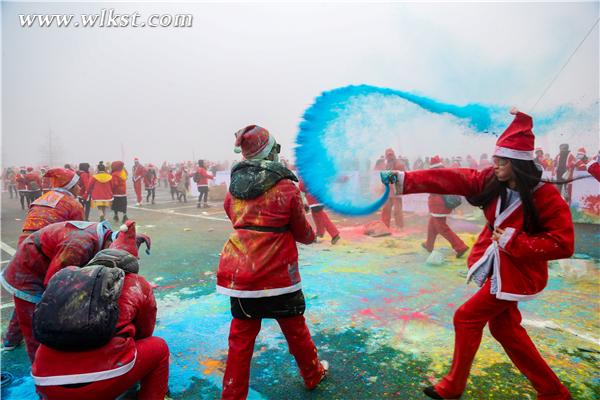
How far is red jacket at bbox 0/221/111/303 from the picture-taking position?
2467 mm

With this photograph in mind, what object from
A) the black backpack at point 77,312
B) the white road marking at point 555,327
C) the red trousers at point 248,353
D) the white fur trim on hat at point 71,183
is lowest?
the white road marking at point 555,327

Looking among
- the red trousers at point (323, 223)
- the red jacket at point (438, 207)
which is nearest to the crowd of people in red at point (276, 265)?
the red jacket at point (438, 207)

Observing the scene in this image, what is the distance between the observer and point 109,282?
1810 millimetres

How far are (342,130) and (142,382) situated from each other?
2.04 m

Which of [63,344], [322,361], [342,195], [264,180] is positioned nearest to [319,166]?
[342,195]

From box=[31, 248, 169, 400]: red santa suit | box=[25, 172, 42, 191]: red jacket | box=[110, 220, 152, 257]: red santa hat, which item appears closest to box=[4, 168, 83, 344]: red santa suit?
box=[110, 220, 152, 257]: red santa hat

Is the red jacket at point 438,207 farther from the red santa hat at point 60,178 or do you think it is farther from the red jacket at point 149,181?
the red jacket at point 149,181

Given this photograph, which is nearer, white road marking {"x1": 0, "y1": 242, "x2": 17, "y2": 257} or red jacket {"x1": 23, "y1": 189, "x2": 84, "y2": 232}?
A: red jacket {"x1": 23, "y1": 189, "x2": 84, "y2": 232}

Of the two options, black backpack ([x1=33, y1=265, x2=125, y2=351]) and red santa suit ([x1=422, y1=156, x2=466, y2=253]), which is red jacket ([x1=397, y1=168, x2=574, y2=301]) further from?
red santa suit ([x1=422, y1=156, x2=466, y2=253])

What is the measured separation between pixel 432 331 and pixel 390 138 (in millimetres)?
1828

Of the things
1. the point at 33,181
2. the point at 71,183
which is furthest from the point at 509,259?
the point at 33,181

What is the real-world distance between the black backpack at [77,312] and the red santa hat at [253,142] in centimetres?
111

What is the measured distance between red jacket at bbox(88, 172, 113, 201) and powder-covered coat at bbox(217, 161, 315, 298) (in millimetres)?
8833

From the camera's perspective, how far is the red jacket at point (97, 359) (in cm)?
172
